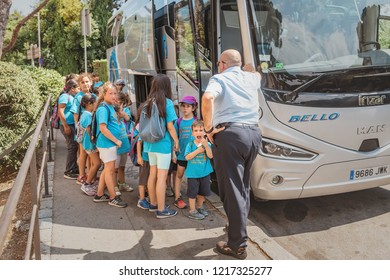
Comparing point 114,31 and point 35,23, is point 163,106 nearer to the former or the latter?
point 114,31

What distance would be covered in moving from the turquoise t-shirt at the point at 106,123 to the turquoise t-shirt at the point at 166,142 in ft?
1.75

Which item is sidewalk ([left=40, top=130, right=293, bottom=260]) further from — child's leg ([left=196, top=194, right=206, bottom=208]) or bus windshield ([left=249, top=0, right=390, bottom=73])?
bus windshield ([left=249, top=0, right=390, bottom=73])

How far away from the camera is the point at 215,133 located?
345 centimetres

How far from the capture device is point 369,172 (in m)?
4.48

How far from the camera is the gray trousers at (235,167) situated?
338cm

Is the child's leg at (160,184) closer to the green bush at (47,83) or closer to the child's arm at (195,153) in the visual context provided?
the child's arm at (195,153)

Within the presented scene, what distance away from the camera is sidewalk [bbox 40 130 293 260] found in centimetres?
365

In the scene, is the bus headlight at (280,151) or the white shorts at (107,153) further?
the white shorts at (107,153)

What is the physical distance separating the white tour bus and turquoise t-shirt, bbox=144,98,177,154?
0.87 meters

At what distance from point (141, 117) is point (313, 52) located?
1973 millimetres

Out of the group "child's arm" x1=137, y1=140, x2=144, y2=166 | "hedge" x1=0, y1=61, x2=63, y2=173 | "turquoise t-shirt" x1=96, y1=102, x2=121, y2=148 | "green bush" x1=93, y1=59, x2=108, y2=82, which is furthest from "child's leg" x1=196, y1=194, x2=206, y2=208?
"green bush" x1=93, y1=59, x2=108, y2=82

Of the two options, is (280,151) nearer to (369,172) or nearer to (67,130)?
(369,172)

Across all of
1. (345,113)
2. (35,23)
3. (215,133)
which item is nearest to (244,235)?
(215,133)

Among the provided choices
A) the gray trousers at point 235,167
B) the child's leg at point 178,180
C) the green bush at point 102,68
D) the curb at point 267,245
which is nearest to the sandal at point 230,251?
the gray trousers at point 235,167
